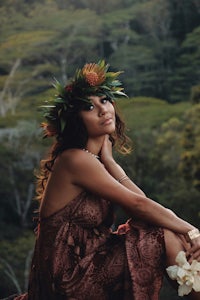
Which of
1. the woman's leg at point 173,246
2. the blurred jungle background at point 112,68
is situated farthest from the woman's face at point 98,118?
the blurred jungle background at point 112,68

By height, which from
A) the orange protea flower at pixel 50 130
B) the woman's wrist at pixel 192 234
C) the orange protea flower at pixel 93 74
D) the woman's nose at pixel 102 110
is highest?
the orange protea flower at pixel 93 74

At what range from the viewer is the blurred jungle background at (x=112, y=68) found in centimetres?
1267

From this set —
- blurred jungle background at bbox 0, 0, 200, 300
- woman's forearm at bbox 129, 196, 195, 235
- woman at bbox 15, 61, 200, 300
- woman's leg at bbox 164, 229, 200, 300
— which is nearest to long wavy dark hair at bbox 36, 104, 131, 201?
woman at bbox 15, 61, 200, 300

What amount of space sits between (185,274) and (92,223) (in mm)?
307

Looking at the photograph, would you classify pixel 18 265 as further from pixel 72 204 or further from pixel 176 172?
pixel 72 204

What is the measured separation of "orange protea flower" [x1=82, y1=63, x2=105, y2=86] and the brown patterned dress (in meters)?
0.33

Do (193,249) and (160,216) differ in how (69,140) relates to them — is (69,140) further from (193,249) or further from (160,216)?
(193,249)

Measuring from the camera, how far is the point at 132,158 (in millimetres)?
12539

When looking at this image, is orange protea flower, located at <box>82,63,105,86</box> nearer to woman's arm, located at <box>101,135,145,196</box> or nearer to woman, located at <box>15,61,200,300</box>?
woman, located at <box>15,61,200,300</box>

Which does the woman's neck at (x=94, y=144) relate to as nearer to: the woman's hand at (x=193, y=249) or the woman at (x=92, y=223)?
the woman at (x=92, y=223)

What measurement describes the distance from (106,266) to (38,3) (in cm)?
1441

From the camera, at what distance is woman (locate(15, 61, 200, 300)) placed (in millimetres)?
2041

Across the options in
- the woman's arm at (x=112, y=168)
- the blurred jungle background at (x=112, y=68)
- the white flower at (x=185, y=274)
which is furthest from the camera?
the blurred jungle background at (x=112, y=68)

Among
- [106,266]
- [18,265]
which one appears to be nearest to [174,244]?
[106,266]
